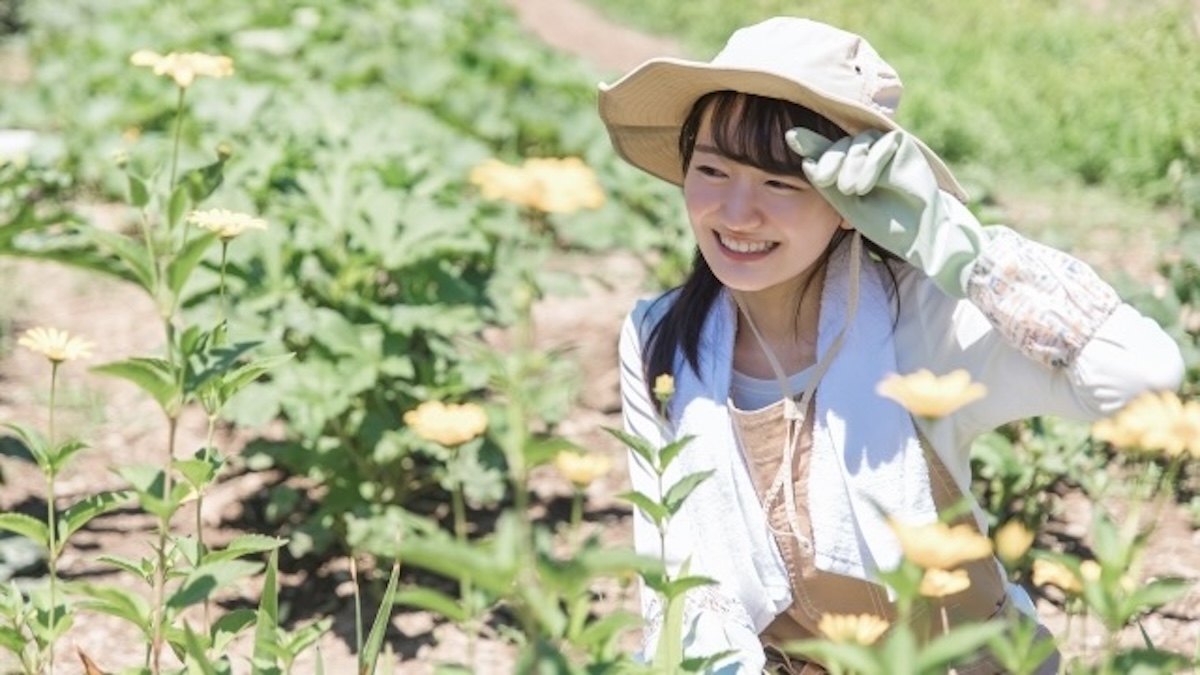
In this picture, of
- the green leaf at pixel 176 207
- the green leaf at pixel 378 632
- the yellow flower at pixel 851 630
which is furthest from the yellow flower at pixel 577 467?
the green leaf at pixel 176 207

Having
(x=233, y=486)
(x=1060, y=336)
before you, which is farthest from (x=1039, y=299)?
(x=233, y=486)

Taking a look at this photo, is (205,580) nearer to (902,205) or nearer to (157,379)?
(157,379)

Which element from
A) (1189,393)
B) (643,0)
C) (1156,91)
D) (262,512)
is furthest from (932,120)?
(643,0)

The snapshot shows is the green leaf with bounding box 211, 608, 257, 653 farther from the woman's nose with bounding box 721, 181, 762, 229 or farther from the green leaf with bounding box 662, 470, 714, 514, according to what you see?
the woman's nose with bounding box 721, 181, 762, 229

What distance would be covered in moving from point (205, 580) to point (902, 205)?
2.90ft

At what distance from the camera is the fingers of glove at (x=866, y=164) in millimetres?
1889

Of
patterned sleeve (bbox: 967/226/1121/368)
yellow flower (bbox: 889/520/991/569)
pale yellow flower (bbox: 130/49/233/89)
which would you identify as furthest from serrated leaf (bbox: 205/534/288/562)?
patterned sleeve (bbox: 967/226/1121/368)

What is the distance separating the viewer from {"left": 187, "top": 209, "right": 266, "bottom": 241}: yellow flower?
1705 mm

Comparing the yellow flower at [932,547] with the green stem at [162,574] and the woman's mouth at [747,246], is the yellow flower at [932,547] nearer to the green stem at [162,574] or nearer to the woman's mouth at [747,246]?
the green stem at [162,574]

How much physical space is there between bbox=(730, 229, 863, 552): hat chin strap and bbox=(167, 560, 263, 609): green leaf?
0.76 m

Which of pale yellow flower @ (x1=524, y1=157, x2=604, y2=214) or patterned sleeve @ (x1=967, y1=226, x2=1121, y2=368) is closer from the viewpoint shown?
pale yellow flower @ (x1=524, y1=157, x2=604, y2=214)

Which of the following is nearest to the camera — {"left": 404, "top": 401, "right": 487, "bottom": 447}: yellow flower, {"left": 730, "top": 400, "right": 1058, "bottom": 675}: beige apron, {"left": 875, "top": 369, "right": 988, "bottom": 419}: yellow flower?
{"left": 875, "top": 369, "right": 988, "bottom": 419}: yellow flower

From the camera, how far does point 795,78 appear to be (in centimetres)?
197

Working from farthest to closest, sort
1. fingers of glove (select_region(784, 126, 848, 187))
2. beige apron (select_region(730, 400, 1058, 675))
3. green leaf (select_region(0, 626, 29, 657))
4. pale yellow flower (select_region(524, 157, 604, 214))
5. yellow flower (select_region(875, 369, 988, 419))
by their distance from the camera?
beige apron (select_region(730, 400, 1058, 675))
fingers of glove (select_region(784, 126, 848, 187))
green leaf (select_region(0, 626, 29, 657))
yellow flower (select_region(875, 369, 988, 419))
pale yellow flower (select_region(524, 157, 604, 214))
